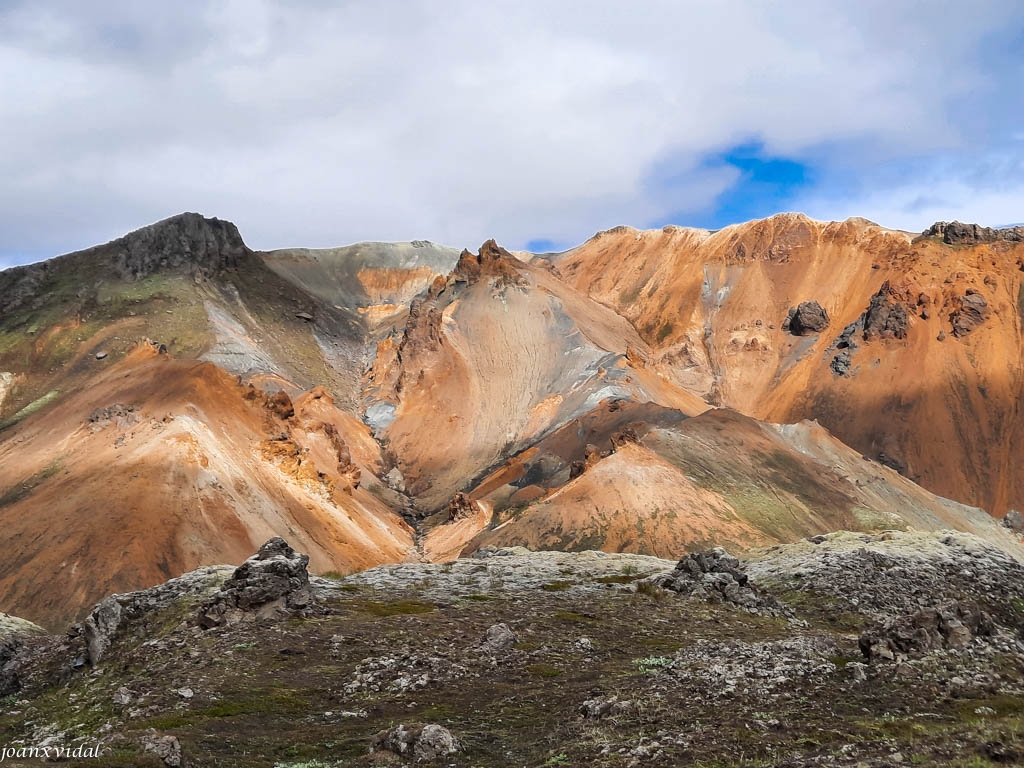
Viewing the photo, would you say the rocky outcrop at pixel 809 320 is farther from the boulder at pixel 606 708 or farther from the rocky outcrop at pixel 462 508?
the boulder at pixel 606 708

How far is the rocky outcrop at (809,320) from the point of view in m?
190

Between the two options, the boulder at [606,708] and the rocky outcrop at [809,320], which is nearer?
the boulder at [606,708]

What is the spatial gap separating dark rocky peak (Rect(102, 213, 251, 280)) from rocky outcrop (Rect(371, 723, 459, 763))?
159839mm

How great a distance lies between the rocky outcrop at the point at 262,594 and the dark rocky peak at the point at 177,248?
142205 millimetres

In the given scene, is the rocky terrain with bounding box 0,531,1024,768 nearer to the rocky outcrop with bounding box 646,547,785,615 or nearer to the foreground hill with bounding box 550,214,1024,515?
the rocky outcrop with bounding box 646,547,785,615

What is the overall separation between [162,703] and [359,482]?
95.4 metres

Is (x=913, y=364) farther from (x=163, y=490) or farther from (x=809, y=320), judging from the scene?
(x=163, y=490)

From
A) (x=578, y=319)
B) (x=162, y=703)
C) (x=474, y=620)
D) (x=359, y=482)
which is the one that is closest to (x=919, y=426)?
(x=578, y=319)

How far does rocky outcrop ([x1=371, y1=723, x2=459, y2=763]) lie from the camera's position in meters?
20.5

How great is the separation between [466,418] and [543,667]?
120 metres

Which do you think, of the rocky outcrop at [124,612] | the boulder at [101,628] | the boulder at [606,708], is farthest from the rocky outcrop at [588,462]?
the boulder at [606,708]

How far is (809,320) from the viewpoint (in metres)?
190

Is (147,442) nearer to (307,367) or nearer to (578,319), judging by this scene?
(307,367)

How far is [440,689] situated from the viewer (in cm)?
2800
